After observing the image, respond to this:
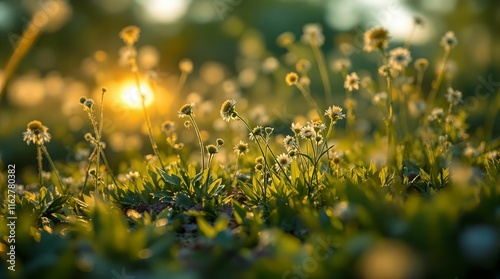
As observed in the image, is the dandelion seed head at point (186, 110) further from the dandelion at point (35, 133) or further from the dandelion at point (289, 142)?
the dandelion at point (35, 133)

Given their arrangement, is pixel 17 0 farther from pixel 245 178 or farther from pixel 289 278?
pixel 289 278

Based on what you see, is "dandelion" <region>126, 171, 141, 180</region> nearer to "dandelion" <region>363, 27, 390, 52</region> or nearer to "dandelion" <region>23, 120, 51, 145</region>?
"dandelion" <region>23, 120, 51, 145</region>

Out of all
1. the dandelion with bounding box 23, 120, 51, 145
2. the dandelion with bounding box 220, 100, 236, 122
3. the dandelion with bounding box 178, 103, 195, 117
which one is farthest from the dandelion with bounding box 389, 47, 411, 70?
the dandelion with bounding box 23, 120, 51, 145

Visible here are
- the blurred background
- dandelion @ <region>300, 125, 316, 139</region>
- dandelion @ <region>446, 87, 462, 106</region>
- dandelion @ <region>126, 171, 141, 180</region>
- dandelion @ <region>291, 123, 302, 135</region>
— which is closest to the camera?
dandelion @ <region>300, 125, 316, 139</region>

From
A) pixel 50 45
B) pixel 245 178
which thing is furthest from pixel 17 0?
pixel 245 178

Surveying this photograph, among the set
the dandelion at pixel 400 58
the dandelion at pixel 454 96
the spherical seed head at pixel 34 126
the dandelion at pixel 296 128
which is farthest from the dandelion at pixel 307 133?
the spherical seed head at pixel 34 126

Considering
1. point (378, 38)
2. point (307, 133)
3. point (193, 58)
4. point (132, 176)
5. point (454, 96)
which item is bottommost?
point (307, 133)

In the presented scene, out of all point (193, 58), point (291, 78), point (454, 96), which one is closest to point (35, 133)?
point (291, 78)

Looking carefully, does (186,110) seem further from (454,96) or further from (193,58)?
(193,58)

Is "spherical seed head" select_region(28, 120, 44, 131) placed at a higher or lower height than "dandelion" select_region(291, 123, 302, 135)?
higher
